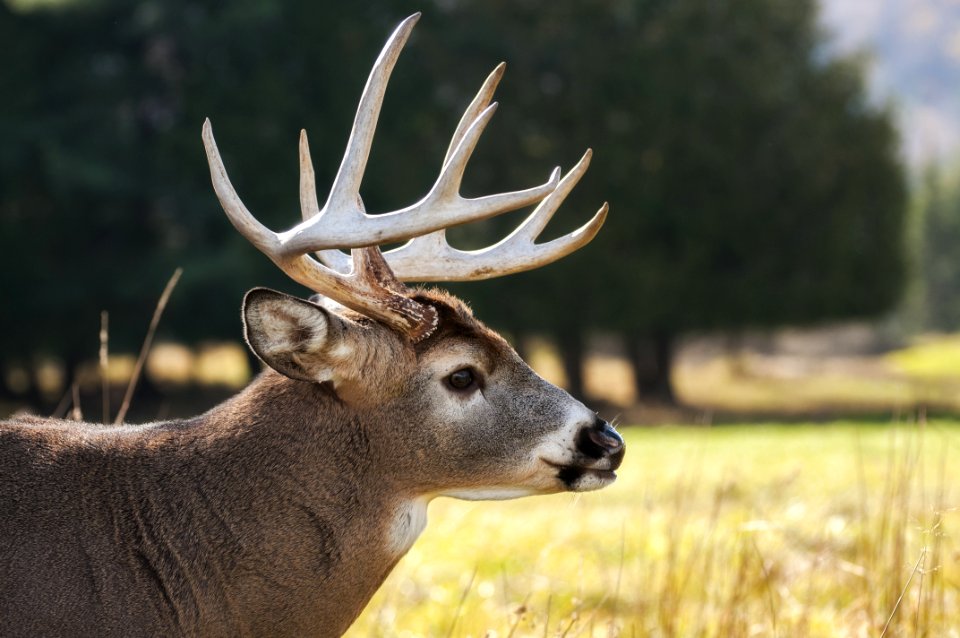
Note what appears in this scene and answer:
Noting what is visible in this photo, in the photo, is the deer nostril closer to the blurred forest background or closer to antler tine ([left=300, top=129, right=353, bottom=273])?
antler tine ([left=300, top=129, right=353, bottom=273])

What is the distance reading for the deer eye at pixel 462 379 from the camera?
3518mm

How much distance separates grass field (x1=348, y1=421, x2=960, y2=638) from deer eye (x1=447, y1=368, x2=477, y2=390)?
67 centimetres

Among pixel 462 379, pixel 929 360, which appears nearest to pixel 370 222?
pixel 462 379

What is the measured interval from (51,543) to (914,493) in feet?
28.5

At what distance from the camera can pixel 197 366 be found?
30.1m

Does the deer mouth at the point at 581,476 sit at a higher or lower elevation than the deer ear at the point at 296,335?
lower

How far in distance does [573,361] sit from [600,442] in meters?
26.6

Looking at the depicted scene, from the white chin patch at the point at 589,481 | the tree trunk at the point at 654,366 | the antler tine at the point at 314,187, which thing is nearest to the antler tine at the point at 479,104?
the antler tine at the point at 314,187

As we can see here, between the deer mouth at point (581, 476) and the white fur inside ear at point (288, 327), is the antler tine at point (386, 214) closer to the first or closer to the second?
the white fur inside ear at point (288, 327)

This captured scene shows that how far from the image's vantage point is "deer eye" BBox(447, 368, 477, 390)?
3.52 meters

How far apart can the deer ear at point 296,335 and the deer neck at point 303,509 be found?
147 millimetres

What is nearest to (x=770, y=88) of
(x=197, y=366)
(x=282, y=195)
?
(x=282, y=195)

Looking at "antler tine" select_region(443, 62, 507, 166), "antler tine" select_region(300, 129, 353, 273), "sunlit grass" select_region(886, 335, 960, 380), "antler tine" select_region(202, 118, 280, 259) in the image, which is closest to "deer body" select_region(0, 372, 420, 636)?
"antler tine" select_region(202, 118, 280, 259)

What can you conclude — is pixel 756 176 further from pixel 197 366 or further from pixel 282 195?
pixel 197 366
